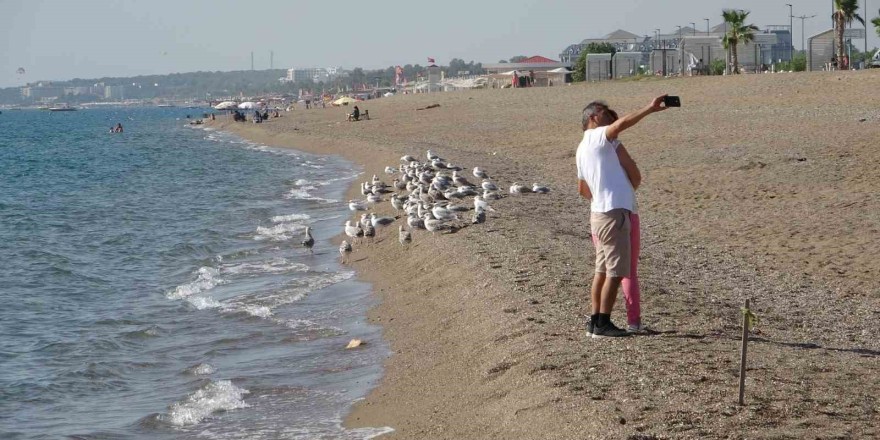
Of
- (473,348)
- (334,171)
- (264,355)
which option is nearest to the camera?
(473,348)

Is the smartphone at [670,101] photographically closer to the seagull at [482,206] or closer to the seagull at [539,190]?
the seagull at [482,206]

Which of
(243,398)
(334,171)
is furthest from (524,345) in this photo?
(334,171)

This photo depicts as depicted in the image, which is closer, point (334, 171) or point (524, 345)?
point (524, 345)

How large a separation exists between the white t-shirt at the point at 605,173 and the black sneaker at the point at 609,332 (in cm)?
87

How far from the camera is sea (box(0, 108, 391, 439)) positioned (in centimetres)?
935

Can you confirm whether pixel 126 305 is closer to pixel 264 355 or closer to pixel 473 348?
pixel 264 355

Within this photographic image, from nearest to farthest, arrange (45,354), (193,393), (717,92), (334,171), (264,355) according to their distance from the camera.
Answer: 1. (193,393)
2. (264,355)
3. (45,354)
4. (334,171)
5. (717,92)

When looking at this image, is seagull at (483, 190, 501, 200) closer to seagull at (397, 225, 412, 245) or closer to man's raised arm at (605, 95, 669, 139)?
seagull at (397, 225, 412, 245)

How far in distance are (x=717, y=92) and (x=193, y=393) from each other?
3108 centimetres

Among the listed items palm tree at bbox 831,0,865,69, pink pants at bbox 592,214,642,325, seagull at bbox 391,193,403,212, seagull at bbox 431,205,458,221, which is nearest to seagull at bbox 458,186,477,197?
seagull at bbox 391,193,403,212

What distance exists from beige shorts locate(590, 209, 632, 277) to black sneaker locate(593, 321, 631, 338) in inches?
16.9

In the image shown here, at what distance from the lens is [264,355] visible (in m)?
11.1

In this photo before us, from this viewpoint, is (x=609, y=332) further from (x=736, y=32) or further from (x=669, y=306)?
(x=736, y=32)

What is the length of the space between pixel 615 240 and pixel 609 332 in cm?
72
